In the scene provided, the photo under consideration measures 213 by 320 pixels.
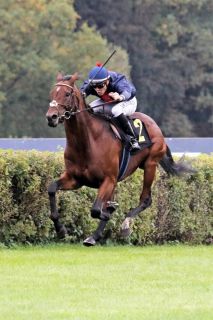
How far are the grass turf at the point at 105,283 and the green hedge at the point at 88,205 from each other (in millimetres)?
333

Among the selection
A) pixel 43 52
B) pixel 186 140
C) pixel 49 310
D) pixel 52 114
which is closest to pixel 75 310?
pixel 49 310

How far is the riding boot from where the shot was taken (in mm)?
12125

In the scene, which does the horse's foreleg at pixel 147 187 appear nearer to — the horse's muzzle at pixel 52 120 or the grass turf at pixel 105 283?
the grass turf at pixel 105 283

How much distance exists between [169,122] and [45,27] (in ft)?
33.5

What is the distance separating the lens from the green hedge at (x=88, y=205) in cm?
1301

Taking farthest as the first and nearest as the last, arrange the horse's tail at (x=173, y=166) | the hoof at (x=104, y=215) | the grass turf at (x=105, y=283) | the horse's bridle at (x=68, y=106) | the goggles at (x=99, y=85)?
the horse's tail at (x=173, y=166) → the goggles at (x=99, y=85) → the hoof at (x=104, y=215) → the horse's bridle at (x=68, y=106) → the grass turf at (x=105, y=283)

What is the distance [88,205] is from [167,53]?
45342 mm

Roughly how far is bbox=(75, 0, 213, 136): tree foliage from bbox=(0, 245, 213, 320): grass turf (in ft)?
143

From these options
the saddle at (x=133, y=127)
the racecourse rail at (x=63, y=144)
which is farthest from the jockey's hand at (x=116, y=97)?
the racecourse rail at (x=63, y=144)

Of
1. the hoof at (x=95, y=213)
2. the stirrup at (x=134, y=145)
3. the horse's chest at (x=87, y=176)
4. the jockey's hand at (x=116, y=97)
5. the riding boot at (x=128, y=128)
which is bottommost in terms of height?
the hoof at (x=95, y=213)

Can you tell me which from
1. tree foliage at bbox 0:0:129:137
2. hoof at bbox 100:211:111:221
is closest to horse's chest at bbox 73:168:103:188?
hoof at bbox 100:211:111:221

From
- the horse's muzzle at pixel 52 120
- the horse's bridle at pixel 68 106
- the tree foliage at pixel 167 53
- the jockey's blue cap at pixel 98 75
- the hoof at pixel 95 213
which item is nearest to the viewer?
the horse's muzzle at pixel 52 120

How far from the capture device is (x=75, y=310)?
27.2ft

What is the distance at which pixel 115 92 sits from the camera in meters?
12.2
